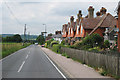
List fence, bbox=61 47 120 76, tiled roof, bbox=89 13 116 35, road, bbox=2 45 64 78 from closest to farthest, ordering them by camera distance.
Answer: fence, bbox=61 47 120 76, road, bbox=2 45 64 78, tiled roof, bbox=89 13 116 35

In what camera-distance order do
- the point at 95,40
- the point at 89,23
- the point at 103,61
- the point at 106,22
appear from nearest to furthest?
the point at 103,61, the point at 95,40, the point at 106,22, the point at 89,23

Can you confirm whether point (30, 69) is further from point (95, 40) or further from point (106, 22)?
point (106, 22)

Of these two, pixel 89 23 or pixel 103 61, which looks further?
pixel 89 23

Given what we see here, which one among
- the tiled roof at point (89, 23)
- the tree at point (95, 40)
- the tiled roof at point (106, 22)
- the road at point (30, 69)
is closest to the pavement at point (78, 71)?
the road at point (30, 69)

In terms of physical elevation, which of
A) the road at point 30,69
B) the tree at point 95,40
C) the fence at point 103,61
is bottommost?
the road at point 30,69

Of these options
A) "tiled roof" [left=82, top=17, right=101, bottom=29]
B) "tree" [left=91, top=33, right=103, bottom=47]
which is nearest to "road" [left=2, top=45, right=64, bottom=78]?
"tree" [left=91, top=33, right=103, bottom=47]

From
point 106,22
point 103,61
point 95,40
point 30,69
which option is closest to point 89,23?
point 106,22

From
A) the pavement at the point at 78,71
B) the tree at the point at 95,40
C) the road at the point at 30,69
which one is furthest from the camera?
the tree at the point at 95,40

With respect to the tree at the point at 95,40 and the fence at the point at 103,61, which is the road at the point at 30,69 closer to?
the fence at the point at 103,61

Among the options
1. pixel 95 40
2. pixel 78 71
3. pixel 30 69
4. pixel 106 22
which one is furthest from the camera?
pixel 106 22

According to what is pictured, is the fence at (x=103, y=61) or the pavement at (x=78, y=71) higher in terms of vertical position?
the fence at (x=103, y=61)

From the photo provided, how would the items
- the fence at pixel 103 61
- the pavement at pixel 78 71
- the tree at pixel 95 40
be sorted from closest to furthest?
the fence at pixel 103 61, the pavement at pixel 78 71, the tree at pixel 95 40

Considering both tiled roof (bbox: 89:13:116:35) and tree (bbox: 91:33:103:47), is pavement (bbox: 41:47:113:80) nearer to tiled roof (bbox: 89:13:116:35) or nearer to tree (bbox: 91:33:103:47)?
tree (bbox: 91:33:103:47)

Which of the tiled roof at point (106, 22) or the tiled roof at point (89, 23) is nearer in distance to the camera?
the tiled roof at point (106, 22)
